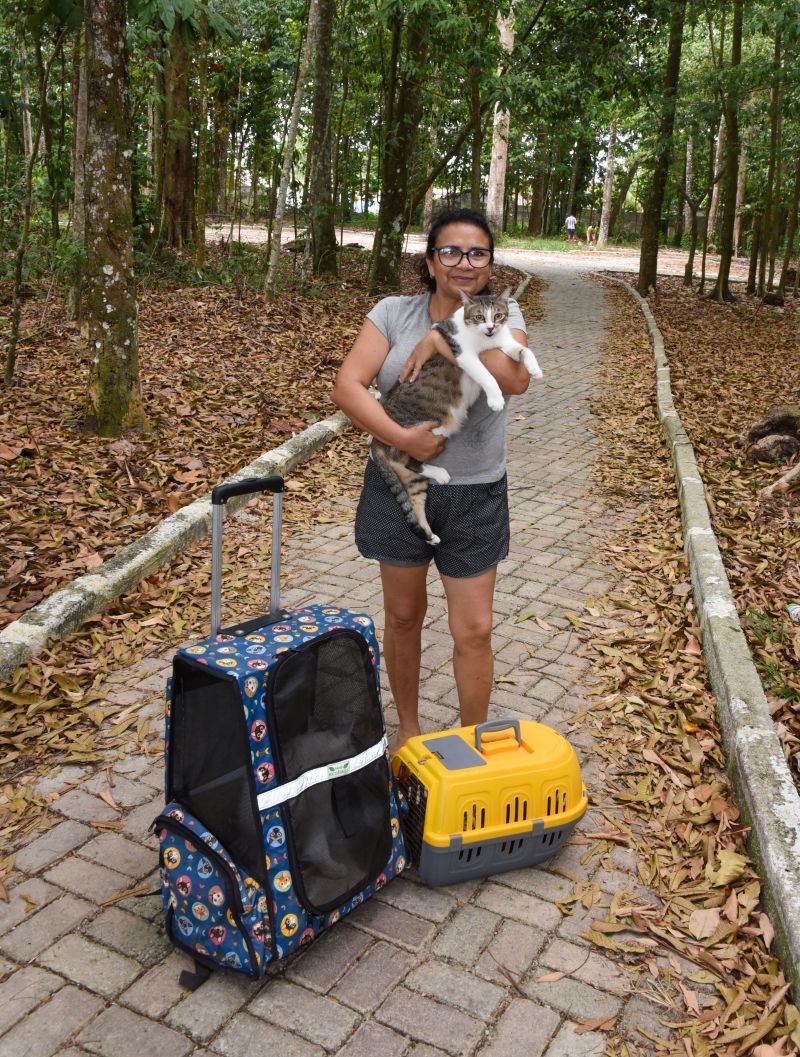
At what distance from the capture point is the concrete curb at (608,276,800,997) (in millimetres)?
2815

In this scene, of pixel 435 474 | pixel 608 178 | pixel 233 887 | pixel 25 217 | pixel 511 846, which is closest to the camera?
pixel 233 887

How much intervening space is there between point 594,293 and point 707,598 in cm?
1710

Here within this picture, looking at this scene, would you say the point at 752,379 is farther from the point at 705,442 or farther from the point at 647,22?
the point at 647,22

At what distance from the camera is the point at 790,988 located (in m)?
2.64

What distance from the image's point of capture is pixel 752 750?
346cm

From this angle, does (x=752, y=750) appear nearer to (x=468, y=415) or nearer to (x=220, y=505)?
(x=468, y=415)

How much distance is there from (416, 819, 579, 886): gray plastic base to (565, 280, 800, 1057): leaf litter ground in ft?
0.58

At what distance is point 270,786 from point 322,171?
1400 cm

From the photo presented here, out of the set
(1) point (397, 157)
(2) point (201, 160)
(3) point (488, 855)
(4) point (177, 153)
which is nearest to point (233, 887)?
(3) point (488, 855)

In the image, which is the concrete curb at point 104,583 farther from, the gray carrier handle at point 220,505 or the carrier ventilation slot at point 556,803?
the carrier ventilation slot at point 556,803

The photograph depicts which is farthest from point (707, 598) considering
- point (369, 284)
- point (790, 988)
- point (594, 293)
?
point (594, 293)

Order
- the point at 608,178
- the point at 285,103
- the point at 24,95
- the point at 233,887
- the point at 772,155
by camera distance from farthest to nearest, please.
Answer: the point at 608,178
the point at 285,103
the point at 772,155
the point at 24,95
the point at 233,887

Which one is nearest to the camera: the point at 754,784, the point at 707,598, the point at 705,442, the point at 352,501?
the point at 754,784

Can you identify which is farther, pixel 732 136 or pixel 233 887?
pixel 732 136
